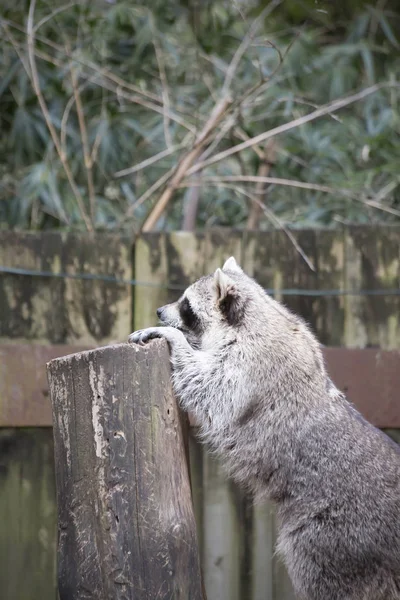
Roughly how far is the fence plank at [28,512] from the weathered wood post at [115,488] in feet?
4.32

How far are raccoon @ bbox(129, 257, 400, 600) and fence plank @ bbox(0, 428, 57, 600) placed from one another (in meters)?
1.13

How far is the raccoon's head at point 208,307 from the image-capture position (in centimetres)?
368

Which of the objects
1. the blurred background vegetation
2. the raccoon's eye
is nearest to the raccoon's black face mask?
the raccoon's eye

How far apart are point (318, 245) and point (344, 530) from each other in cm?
174

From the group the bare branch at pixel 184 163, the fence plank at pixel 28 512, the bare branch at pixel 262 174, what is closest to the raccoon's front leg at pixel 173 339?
the fence plank at pixel 28 512

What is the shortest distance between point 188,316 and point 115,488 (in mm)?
1072

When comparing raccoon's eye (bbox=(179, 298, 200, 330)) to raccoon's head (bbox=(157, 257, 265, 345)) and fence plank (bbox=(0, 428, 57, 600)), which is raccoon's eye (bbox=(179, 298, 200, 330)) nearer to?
raccoon's head (bbox=(157, 257, 265, 345))

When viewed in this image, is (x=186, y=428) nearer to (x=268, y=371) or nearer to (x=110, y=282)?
(x=268, y=371)

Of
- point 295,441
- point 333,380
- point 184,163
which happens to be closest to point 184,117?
point 184,163

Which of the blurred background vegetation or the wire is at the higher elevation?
the blurred background vegetation

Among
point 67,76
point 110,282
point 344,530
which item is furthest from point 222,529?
point 67,76

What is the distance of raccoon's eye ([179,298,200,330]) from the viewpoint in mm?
3756

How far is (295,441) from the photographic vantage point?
3.48m

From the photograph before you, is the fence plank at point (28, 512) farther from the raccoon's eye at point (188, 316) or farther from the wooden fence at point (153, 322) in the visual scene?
the raccoon's eye at point (188, 316)
